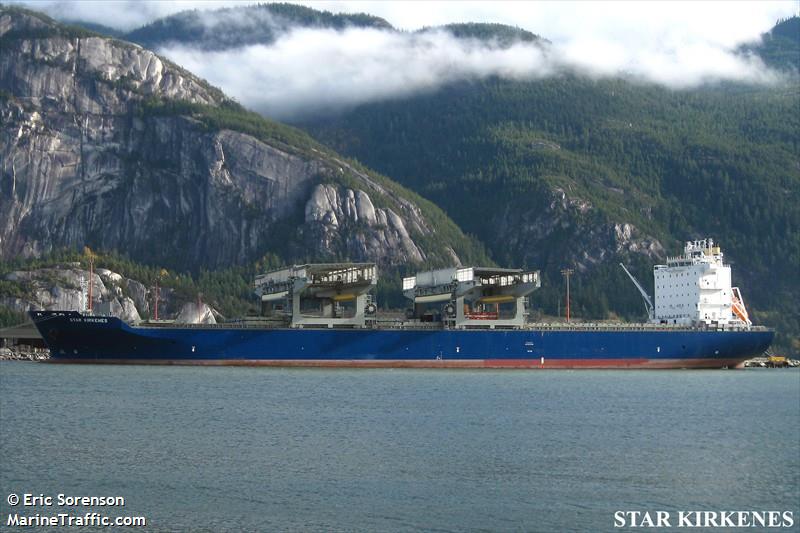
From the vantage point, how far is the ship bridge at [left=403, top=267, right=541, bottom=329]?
3903 inches

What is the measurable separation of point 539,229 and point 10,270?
80384 millimetres

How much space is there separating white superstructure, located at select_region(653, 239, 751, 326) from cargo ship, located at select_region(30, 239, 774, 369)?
0.13 metres

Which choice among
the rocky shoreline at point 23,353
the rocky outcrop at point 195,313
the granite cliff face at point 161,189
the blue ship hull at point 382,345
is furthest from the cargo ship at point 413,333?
the granite cliff face at point 161,189

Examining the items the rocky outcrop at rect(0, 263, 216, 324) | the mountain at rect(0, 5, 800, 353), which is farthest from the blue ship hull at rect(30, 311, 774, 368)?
the mountain at rect(0, 5, 800, 353)

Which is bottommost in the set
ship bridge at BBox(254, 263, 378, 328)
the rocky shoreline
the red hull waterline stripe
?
the red hull waterline stripe

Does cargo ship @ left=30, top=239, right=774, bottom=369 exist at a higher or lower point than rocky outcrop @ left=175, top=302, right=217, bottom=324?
lower

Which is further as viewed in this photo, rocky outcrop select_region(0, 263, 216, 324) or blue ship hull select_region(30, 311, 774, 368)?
rocky outcrop select_region(0, 263, 216, 324)

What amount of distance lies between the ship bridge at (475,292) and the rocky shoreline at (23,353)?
37.7 metres

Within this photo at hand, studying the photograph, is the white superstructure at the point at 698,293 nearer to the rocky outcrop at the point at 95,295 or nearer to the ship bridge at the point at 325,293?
the ship bridge at the point at 325,293

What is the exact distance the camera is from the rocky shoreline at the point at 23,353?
119500 millimetres

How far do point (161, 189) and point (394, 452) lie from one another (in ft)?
485

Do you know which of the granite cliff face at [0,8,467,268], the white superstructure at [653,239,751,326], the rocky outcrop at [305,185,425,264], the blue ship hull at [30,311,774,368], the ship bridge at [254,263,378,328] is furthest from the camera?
the granite cliff face at [0,8,467,268]

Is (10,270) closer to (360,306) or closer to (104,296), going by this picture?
(104,296)

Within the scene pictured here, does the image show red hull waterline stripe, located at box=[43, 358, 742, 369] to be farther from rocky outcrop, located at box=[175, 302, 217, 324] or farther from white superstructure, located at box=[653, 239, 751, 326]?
rocky outcrop, located at box=[175, 302, 217, 324]
